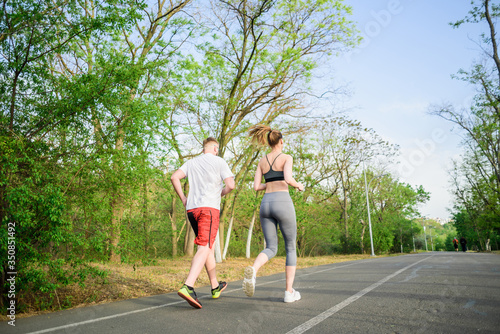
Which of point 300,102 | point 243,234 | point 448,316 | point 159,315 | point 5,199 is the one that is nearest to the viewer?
point 448,316

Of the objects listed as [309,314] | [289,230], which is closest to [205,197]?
[289,230]

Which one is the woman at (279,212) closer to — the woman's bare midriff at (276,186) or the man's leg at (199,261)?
the woman's bare midriff at (276,186)

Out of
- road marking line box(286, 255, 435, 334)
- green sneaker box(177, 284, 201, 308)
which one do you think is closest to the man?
green sneaker box(177, 284, 201, 308)

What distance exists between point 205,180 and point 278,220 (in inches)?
46.3

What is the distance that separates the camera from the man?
4609mm

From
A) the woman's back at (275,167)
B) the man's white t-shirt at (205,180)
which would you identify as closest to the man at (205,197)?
the man's white t-shirt at (205,180)

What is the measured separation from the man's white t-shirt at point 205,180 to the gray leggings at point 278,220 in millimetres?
703

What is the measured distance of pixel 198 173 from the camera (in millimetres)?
4859

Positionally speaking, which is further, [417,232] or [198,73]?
[417,232]

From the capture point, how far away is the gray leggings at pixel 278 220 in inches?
181

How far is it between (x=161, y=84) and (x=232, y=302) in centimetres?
1373

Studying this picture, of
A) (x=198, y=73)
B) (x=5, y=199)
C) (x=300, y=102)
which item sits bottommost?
(x=5, y=199)

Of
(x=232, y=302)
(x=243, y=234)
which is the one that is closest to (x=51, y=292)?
(x=232, y=302)

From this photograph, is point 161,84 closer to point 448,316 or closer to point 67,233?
point 67,233
